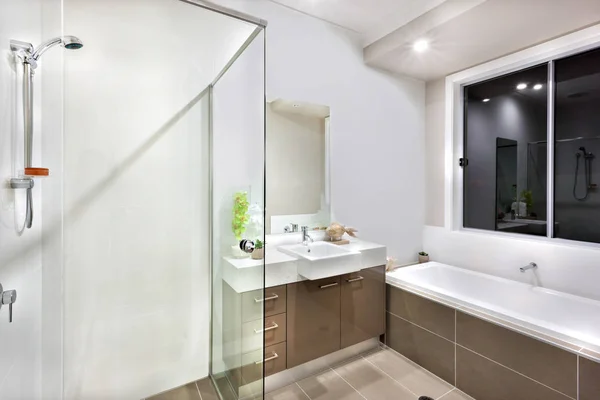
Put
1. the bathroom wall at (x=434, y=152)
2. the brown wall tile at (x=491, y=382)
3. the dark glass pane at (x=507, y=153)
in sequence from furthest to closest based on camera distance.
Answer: the bathroom wall at (x=434, y=152)
the dark glass pane at (x=507, y=153)
the brown wall tile at (x=491, y=382)

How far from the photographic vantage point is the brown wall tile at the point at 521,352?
156 cm

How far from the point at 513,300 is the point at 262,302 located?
2268 mm

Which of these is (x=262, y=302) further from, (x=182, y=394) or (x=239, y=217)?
(x=182, y=394)

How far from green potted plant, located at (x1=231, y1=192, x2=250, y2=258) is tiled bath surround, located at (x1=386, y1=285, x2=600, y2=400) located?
146cm

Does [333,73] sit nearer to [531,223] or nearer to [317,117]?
[317,117]

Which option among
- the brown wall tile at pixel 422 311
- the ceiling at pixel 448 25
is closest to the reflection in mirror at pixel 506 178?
the ceiling at pixel 448 25

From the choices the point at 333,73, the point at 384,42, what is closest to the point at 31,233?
the point at 333,73

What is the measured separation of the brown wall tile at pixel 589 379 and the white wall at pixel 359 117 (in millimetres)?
1704

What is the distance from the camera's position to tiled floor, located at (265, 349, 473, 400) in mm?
1985

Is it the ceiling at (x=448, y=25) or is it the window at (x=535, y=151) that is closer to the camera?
the ceiling at (x=448, y=25)

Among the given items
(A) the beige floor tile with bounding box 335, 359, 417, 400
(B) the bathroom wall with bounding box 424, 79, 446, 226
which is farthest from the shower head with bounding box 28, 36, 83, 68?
(B) the bathroom wall with bounding box 424, 79, 446, 226

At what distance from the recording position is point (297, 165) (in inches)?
99.3

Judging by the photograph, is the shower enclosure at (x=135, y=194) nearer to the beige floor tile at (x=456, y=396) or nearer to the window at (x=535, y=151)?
the beige floor tile at (x=456, y=396)

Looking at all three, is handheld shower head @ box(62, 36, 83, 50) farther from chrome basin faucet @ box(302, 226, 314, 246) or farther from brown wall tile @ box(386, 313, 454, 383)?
brown wall tile @ box(386, 313, 454, 383)
